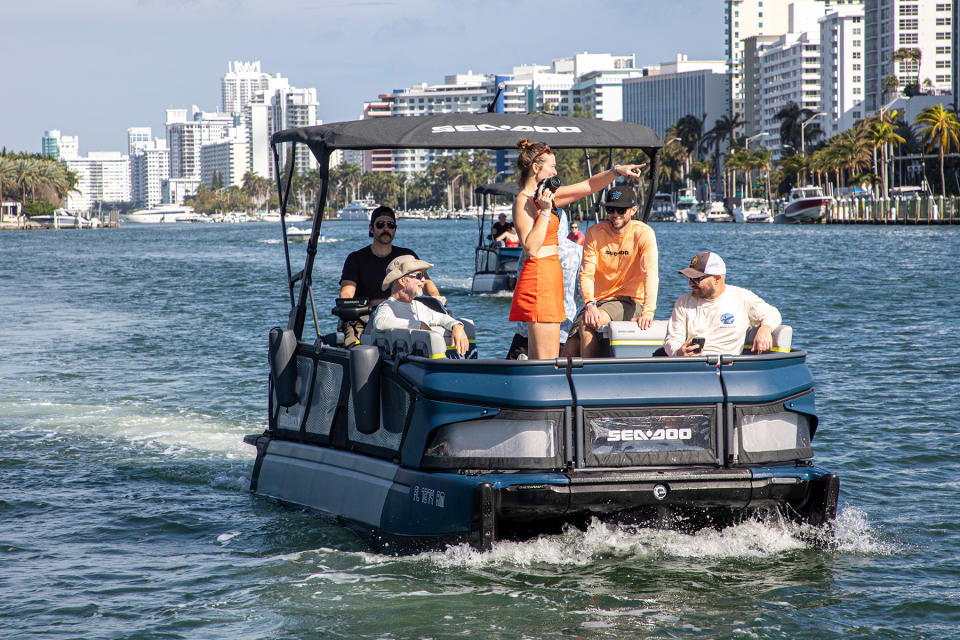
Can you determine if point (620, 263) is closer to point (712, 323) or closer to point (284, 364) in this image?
point (712, 323)

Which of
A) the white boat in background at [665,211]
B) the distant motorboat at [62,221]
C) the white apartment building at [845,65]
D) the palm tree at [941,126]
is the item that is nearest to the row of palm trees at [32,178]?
the distant motorboat at [62,221]

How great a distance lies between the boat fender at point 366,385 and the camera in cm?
719

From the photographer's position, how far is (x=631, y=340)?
734cm

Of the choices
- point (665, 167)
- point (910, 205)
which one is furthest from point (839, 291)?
point (665, 167)

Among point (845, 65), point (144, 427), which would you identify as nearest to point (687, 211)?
point (845, 65)

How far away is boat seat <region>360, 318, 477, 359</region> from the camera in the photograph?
6.92 meters

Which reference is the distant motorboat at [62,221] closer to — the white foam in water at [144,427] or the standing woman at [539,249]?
the white foam in water at [144,427]

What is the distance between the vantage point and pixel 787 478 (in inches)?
261

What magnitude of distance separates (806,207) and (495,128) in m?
105

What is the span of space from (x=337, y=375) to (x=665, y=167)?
17724 centimetres

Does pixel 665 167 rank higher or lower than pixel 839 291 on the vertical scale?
higher

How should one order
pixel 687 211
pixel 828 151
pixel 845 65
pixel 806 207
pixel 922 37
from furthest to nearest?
1. pixel 845 65
2. pixel 922 37
3. pixel 687 211
4. pixel 828 151
5. pixel 806 207

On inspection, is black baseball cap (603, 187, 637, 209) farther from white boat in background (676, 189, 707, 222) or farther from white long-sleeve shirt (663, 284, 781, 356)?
white boat in background (676, 189, 707, 222)

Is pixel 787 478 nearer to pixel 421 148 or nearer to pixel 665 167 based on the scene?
pixel 421 148
